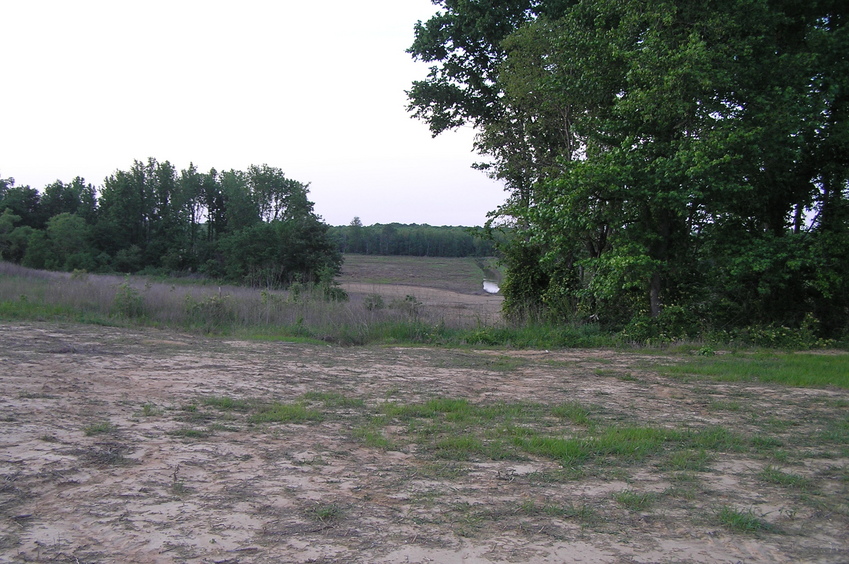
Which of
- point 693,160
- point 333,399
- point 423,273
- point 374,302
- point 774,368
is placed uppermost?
point 693,160

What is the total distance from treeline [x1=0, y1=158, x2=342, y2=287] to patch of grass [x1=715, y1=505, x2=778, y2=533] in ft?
112

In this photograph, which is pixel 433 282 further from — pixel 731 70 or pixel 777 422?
pixel 777 422

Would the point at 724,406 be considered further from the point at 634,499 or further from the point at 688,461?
the point at 634,499

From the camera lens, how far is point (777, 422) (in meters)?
6.99

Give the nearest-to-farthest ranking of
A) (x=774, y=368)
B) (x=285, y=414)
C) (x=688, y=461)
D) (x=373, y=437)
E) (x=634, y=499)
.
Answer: (x=634, y=499) < (x=688, y=461) < (x=373, y=437) < (x=285, y=414) < (x=774, y=368)

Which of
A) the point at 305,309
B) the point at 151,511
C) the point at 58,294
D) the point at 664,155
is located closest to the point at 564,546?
the point at 151,511

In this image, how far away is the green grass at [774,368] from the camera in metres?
9.63

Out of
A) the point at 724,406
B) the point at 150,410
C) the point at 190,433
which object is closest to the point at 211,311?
the point at 150,410

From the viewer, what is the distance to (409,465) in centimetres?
524

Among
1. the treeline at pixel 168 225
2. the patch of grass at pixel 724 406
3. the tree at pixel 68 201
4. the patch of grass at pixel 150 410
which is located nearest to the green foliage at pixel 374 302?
the patch of grass at pixel 150 410

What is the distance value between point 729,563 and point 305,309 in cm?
1420

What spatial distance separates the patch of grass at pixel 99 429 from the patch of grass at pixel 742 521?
532 centimetres

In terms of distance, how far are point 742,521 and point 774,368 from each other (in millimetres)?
7500

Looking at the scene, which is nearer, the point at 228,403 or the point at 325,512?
the point at 325,512
